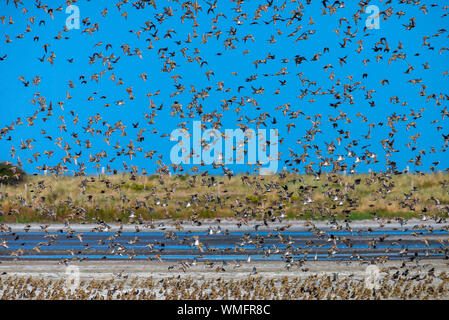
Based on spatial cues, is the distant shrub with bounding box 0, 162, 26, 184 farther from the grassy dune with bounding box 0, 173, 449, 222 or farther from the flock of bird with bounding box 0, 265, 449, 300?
the flock of bird with bounding box 0, 265, 449, 300

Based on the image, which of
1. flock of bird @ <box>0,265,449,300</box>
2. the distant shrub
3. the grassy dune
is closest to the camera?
→ flock of bird @ <box>0,265,449,300</box>

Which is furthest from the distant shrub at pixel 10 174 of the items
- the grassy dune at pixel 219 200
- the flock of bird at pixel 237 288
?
the flock of bird at pixel 237 288

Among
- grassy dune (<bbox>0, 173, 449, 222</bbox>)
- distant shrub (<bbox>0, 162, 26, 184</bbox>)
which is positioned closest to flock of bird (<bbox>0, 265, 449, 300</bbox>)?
grassy dune (<bbox>0, 173, 449, 222</bbox>)

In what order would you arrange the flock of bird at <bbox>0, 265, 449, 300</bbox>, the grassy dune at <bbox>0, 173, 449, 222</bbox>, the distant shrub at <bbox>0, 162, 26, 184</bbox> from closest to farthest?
the flock of bird at <bbox>0, 265, 449, 300</bbox> < the grassy dune at <bbox>0, 173, 449, 222</bbox> < the distant shrub at <bbox>0, 162, 26, 184</bbox>

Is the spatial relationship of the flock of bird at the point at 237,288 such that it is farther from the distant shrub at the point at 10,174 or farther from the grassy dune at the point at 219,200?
the distant shrub at the point at 10,174

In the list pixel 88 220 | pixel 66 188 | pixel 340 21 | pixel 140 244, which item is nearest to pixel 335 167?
pixel 340 21

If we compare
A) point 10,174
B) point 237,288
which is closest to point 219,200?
point 10,174

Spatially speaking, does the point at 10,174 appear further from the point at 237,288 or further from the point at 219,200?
the point at 237,288

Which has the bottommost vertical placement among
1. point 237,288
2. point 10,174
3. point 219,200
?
point 237,288
